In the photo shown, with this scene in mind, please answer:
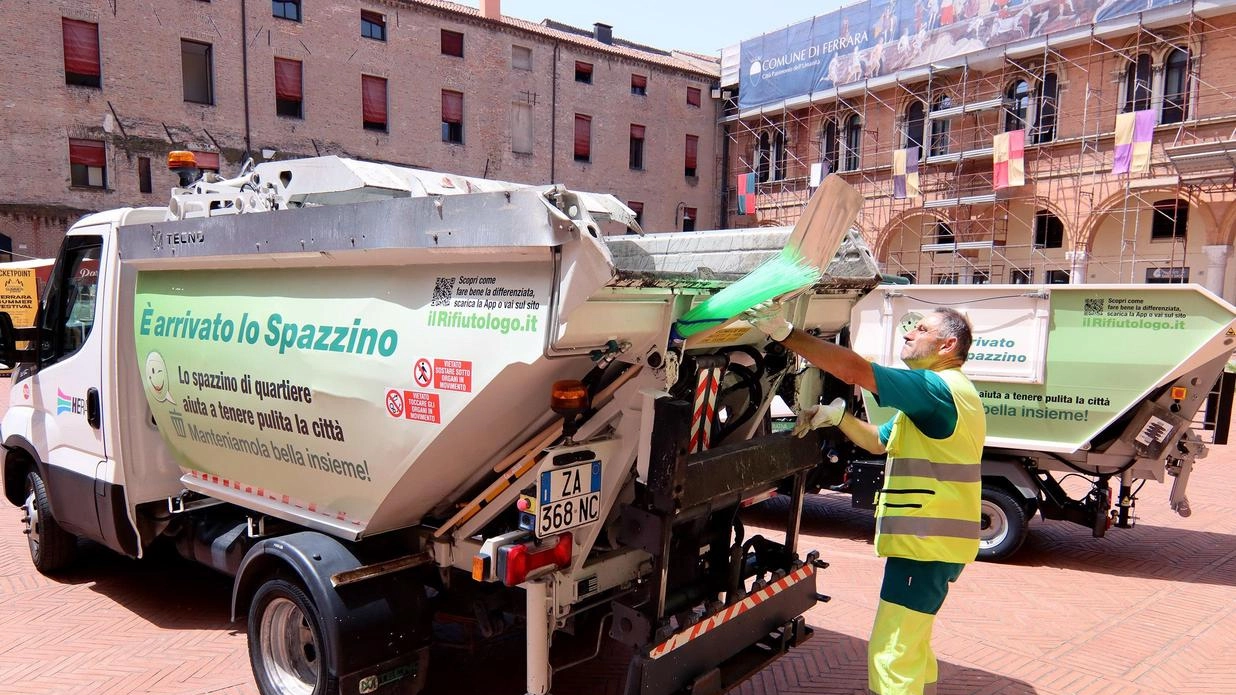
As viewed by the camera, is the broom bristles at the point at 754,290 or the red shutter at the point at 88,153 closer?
the broom bristles at the point at 754,290

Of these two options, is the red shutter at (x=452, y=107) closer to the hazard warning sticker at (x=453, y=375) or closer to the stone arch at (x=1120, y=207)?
the stone arch at (x=1120, y=207)

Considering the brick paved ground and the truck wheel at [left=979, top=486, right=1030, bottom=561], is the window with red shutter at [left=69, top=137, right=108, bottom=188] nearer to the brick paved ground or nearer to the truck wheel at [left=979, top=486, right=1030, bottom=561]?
the brick paved ground

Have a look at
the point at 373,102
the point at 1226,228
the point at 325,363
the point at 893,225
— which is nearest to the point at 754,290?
the point at 325,363

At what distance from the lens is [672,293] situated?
299 cm

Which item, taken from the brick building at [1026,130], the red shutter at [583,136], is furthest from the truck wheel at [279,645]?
the red shutter at [583,136]

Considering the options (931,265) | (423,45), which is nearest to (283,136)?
(423,45)

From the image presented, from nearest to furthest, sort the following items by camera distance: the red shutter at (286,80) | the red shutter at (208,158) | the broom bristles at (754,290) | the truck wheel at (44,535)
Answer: the broom bristles at (754,290) < the truck wheel at (44,535) < the red shutter at (208,158) < the red shutter at (286,80)

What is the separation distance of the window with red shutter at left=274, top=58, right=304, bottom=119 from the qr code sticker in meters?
25.9

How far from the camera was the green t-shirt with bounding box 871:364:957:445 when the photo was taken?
2.99m

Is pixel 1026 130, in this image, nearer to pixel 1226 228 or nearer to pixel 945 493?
pixel 1226 228

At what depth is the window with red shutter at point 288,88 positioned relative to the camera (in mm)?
25828

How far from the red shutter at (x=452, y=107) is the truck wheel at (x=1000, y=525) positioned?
1048 inches

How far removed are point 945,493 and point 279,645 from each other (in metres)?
3.11

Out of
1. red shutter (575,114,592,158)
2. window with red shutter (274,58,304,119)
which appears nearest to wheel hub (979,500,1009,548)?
window with red shutter (274,58,304,119)
